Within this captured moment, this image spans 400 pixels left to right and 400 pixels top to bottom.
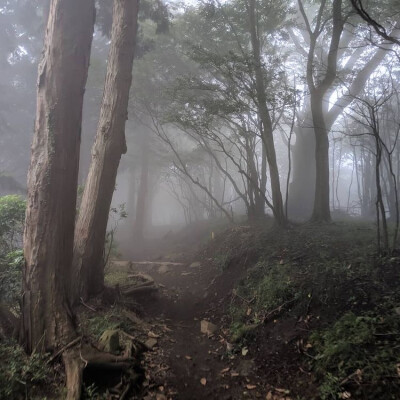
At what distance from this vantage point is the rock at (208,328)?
18.6ft

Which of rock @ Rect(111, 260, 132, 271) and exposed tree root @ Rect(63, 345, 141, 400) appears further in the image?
rock @ Rect(111, 260, 132, 271)

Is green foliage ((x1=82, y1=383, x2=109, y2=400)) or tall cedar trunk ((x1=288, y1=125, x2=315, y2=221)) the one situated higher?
tall cedar trunk ((x1=288, y1=125, x2=315, y2=221))

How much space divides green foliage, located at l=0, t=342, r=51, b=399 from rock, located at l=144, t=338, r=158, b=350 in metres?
1.45

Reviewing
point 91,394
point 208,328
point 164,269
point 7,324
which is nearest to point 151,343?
point 208,328

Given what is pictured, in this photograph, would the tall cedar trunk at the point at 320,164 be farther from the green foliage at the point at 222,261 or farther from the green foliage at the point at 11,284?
the green foliage at the point at 11,284

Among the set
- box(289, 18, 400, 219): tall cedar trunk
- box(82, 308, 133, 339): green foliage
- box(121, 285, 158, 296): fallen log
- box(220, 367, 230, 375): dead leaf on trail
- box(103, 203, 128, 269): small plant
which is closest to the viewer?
box(220, 367, 230, 375): dead leaf on trail

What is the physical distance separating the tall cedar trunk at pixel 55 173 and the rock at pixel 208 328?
7.91ft

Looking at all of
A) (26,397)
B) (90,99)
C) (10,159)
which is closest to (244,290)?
(26,397)

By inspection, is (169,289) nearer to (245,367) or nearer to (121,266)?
(121,266)

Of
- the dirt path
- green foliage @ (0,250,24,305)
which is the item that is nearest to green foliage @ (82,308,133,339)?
the dirt path

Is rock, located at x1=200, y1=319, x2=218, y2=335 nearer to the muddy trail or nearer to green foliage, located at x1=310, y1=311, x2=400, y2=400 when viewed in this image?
the muddy trail

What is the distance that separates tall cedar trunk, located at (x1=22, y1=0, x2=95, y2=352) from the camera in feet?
14.2

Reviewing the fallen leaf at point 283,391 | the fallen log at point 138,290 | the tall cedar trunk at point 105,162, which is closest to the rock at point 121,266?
the fallen log at point 138,290

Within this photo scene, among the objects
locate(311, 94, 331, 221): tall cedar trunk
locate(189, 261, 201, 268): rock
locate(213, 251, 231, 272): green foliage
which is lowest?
locate(189, 261, 201, 268): rock
